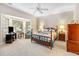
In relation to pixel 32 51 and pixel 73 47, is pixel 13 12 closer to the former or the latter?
pixel 32 51

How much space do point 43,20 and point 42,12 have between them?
0.41 m

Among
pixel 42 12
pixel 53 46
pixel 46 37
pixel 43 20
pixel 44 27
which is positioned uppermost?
pixel 42 12

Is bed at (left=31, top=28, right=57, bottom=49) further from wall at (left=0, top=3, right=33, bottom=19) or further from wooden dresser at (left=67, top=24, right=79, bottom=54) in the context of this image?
wall at (left=0, top=3, right=33, bottom=19)

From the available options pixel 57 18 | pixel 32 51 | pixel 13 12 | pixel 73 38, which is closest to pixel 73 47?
pixel 73 38

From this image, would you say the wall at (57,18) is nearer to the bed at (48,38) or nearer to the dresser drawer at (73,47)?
the bed at (48,38)

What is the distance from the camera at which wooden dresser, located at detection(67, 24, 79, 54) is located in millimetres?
4027

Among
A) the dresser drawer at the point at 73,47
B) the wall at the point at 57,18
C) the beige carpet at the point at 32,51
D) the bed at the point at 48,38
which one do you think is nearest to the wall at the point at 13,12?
the wall at the point at 57,18

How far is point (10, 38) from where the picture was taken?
18.7ft

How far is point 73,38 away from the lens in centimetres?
411

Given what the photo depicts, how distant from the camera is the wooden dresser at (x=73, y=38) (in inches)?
159

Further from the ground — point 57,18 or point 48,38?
point 57,18

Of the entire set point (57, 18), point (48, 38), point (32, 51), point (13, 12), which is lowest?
point (32, 51)

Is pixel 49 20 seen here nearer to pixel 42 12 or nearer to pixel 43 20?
pixel 43 20

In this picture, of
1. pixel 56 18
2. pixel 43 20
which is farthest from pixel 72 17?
pixel 43 20
